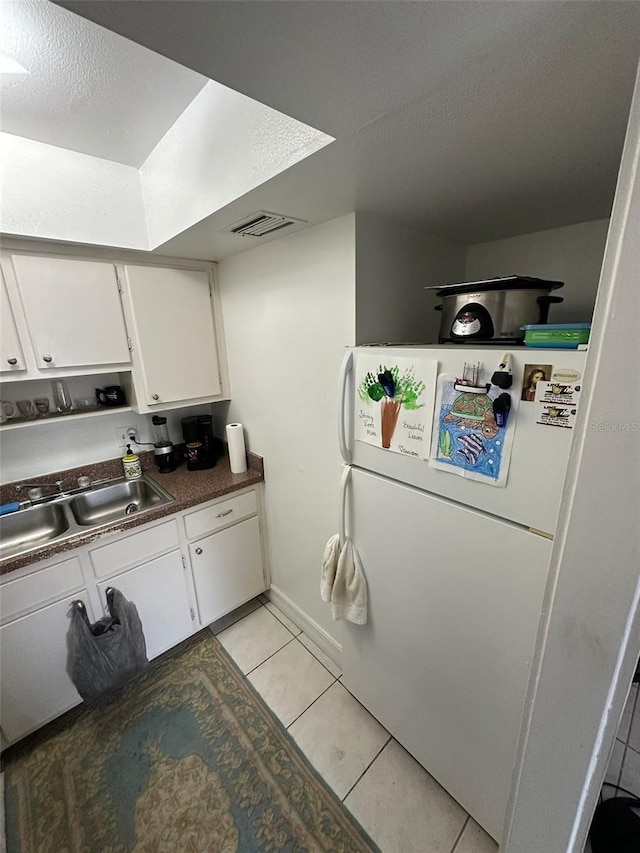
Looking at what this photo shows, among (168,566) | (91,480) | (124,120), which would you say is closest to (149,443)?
(91,480)

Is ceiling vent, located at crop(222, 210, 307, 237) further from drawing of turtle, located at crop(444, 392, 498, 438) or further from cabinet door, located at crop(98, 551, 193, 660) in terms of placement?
cabinet door, located at crop(98, 551, 193, 660)

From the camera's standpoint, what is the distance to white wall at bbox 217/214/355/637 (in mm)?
1368

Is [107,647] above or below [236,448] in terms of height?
below

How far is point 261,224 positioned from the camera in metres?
1.30

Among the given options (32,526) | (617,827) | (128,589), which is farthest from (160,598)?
(617,827)

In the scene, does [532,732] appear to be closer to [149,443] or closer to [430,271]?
[430,271]

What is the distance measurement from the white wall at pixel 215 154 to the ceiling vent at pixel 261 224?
0.07 meters

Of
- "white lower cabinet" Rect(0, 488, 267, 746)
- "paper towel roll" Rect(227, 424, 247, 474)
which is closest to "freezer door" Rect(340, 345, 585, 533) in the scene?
"paper towel roll" Rect(227, 424, 247, 474)

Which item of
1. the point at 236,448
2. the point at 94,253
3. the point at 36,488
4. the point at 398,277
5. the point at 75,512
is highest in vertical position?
the point at 94,253

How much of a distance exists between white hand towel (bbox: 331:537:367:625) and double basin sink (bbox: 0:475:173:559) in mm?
947

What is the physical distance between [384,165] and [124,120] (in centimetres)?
101

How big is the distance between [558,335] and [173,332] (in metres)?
1.74

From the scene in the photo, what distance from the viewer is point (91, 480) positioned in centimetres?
193

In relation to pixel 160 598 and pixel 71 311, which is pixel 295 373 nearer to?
pixel 71 311
